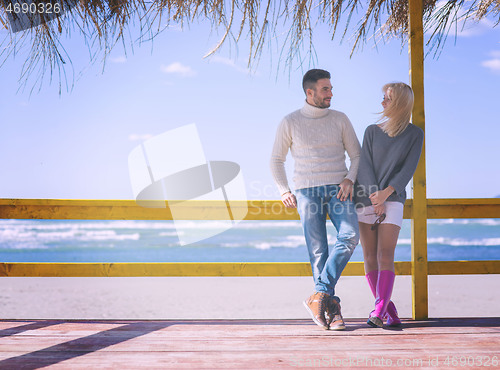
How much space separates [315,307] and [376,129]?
1085 millimetres

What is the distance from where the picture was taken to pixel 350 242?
8.32 feet

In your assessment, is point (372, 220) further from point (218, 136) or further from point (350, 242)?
point (218, 136)

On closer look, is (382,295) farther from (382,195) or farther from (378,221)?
(382,195)

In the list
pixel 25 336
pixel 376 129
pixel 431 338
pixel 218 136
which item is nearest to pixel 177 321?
pixel 25 336

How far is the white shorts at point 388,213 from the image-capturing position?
2.59m

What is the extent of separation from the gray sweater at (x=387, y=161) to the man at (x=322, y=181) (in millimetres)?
66

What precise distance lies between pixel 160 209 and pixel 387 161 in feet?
4.99

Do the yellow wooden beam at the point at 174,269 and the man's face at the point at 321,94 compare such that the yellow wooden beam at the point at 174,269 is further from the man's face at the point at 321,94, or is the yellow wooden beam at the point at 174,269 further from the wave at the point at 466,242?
the wave at the point at 466,242

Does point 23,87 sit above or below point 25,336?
above

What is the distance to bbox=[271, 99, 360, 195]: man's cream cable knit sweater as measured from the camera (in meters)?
2.62

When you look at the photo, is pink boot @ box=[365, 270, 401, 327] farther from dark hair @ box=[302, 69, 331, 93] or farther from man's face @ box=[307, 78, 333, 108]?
dark hair @ box=[302, 69, 331, 93]

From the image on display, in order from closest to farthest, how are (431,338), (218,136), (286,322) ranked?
(431,338), (286,322), (218,136)

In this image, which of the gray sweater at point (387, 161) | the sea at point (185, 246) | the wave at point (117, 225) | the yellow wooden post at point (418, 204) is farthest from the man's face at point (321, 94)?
the wave at point (117, 225)

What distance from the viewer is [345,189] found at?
101 inches
